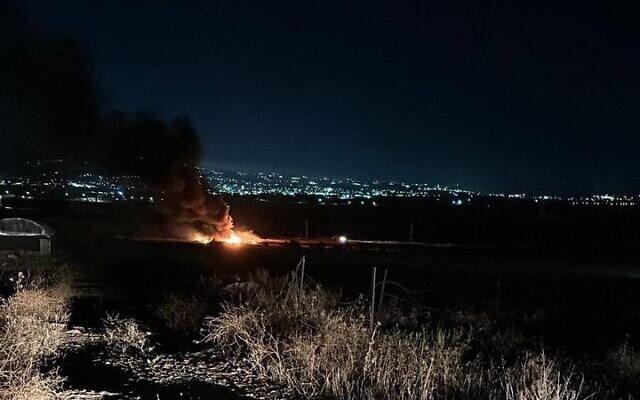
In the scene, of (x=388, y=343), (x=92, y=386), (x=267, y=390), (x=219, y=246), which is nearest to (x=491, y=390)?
(x=388, y=343)

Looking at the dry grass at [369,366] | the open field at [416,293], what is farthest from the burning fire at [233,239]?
the dry grass at [369,366]

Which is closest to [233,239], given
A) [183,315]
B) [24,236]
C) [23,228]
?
[23,228]

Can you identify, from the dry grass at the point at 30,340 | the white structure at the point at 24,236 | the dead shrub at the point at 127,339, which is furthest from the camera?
the white structure at the point at 24,236

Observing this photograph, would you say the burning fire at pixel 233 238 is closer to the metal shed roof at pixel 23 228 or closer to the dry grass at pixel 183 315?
the metal shed roof at pixel 23 228

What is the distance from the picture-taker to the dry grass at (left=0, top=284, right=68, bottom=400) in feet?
21.6

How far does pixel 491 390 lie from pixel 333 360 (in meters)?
1.79


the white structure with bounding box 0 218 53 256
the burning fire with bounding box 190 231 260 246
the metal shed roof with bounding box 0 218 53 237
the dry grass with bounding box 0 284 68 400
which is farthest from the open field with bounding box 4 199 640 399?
the metal shed roof with bounding box 0 218 53 237

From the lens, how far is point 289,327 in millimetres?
10211

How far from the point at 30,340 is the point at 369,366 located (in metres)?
4.12

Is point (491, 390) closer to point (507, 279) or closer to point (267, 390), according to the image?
point (267, 390)

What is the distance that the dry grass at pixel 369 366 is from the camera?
768 cm

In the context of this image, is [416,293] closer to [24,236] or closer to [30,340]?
[30,340]

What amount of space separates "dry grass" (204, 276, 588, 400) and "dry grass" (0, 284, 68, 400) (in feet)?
7.37

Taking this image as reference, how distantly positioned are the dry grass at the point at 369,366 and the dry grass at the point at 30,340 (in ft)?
7.37
